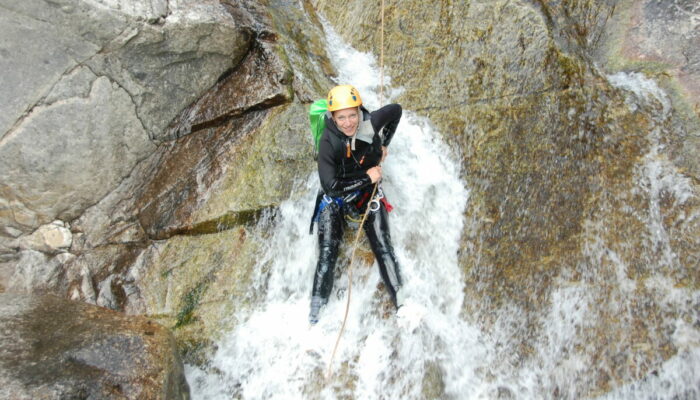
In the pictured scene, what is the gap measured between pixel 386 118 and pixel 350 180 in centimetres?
87

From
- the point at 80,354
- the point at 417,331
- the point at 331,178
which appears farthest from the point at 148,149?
the point at 417,331

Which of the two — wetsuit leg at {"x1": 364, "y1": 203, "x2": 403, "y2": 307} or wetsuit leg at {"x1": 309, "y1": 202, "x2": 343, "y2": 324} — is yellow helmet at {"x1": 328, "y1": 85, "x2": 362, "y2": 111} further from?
wetsuit leg at {"x1": 364, "y1": 203, "x2": 403, "y2": 307}

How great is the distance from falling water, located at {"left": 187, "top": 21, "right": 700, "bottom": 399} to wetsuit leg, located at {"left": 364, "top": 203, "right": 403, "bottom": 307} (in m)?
0.32

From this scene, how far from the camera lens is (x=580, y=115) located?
581 cm

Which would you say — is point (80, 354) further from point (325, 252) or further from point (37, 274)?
point (37, 274)

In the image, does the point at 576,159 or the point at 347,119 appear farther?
the point at 576,159

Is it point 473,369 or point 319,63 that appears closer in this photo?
point 473,369

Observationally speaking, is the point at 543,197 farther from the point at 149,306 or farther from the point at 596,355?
the point at 149,306

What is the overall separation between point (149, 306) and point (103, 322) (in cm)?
104

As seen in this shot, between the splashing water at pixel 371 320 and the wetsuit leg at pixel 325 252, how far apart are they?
0.24 metres

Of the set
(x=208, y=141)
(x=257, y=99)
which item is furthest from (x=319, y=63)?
(x=208, y=141)

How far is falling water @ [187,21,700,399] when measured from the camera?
507 cm

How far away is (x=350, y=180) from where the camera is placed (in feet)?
16.5

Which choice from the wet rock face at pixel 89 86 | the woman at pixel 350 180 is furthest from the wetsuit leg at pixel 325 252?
the wet rock face at pixel 89 86
